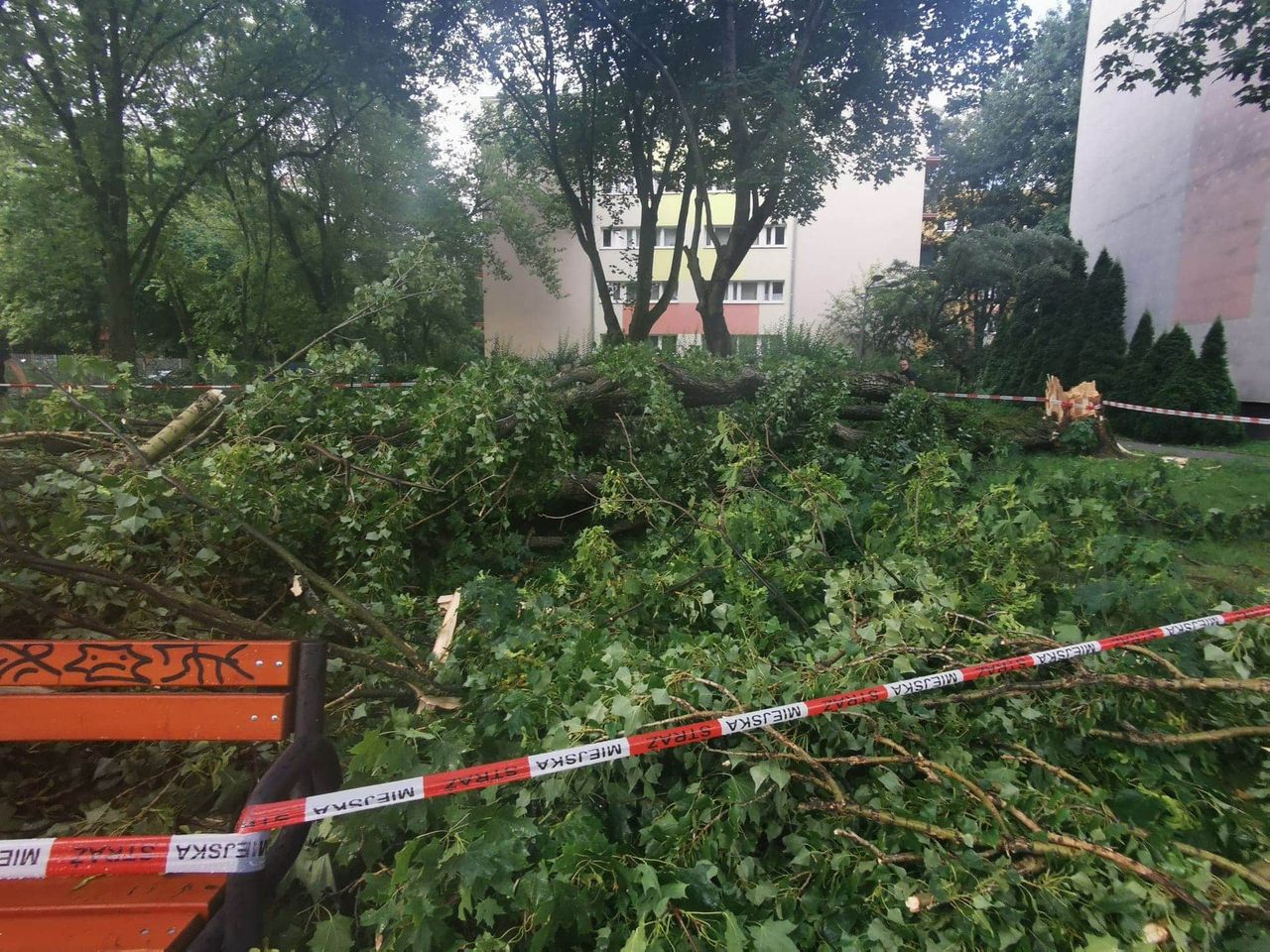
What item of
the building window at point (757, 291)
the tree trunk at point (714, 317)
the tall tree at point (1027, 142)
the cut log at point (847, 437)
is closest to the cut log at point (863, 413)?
the cut log at point (847, 437)

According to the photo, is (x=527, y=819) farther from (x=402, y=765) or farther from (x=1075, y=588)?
(x=1075, y=588)

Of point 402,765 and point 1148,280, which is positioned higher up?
point 1148,280

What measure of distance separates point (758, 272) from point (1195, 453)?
18.7 metres

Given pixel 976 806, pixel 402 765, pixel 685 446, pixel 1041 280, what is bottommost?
pixel 976 806

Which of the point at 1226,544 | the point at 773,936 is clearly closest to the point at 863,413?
the point at 1226,544

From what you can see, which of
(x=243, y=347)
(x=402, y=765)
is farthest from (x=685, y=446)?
(x=243, y=347)

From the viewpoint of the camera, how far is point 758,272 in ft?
86.1

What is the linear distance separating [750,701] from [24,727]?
1820 mm

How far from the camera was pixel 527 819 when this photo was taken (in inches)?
64.5

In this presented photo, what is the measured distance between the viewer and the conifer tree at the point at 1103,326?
44.3 ft

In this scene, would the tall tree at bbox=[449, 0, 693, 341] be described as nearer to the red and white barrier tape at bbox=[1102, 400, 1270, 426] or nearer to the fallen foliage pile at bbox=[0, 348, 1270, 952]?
the red and white barrier tape at bbox=[1102, 400, 1270, 426]

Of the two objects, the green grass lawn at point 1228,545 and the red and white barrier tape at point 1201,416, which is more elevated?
the red and white barrier tape at point 1201,416

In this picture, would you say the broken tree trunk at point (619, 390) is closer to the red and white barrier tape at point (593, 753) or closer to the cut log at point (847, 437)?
the cut log at point (847, 437)

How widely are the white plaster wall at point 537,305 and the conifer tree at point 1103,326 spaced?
53.7 ft
